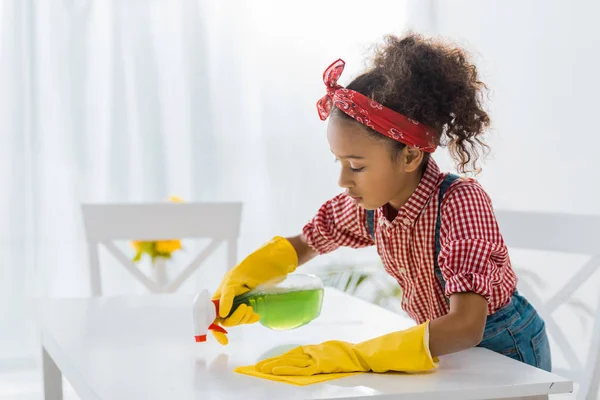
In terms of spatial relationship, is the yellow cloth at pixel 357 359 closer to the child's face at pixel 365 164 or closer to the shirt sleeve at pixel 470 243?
the shirt sleeve at pixel 470 243

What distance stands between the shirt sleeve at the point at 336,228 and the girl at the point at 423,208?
51mm

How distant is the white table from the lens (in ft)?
3.17

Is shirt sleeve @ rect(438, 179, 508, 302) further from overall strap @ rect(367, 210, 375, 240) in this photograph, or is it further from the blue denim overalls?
overall strap @ rect(367, 210, 375, 240)

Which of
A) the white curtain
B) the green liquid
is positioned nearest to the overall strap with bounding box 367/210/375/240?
the green liquid

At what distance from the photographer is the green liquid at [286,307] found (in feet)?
3.84

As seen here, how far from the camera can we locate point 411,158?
4.20ft

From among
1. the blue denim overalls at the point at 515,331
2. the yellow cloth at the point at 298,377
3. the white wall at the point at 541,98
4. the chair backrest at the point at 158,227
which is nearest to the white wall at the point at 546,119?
the white wall at the point at 541,98

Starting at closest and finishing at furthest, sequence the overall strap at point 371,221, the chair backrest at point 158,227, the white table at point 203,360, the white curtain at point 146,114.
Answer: the white table at point 203,360 → the overall strap at point 371,221 → the chair backrest at point 158,227 → the white curtain at point 146,114

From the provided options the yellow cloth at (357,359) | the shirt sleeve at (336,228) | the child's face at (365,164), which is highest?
the child's face at (365,164)

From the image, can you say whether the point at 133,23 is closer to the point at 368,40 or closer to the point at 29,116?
the point at 29,116

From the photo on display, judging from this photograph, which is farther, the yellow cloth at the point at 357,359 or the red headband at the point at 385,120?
the red headband at the point at 385,120

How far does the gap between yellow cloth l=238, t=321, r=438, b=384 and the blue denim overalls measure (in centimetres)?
29

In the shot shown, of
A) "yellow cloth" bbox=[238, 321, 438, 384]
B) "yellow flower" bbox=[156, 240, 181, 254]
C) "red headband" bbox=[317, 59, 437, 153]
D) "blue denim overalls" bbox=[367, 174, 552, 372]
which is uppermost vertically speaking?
"red headband" bbox=[317, 59, 437, 153]

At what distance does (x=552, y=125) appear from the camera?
101 inches
